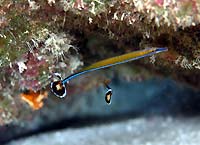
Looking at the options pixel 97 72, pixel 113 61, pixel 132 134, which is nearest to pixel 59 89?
pixel 113 61

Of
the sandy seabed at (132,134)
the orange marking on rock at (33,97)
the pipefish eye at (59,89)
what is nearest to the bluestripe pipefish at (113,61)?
the pipefish eye at (59,89)

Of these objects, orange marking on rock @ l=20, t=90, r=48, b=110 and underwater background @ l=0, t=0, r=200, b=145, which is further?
orange marking on rock @ l=20, t=90, r=48, b=110

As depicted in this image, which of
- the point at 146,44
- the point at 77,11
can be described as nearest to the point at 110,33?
the point at 146,44

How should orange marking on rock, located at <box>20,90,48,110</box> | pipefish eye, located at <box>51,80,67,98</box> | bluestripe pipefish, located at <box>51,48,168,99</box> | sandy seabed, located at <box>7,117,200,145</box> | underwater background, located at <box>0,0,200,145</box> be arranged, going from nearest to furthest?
1. bluestripe pipefish, located at <box>51,48,168,99</box>
2. underwater background, located at <box>0,0,200,145</box>
3. pipefish eye, located at <box>51,80,67,98</box>
4. orange marking on rock, located at <box>20,90,48,110</box>
5. sandy seabed, located at <box>7,117,200,145</box>

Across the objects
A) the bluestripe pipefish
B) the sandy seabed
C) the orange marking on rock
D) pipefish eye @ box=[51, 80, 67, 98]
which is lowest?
the sandy seabed

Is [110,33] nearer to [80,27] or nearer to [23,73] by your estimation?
[80,27]

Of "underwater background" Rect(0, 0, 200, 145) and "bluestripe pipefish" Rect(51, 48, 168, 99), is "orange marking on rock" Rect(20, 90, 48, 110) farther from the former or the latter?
"bluestripe pipefish" Rect(51, 48, 168, 99)

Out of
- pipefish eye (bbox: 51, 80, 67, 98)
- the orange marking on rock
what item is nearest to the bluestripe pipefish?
pipefish eye (bbox: 51, 80, 67, 98)

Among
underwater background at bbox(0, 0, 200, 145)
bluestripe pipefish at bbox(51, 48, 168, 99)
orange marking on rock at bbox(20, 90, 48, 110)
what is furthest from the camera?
orange marking on rock at bbox(20, 90, 48, 110)

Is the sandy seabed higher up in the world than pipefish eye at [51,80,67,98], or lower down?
lower down
